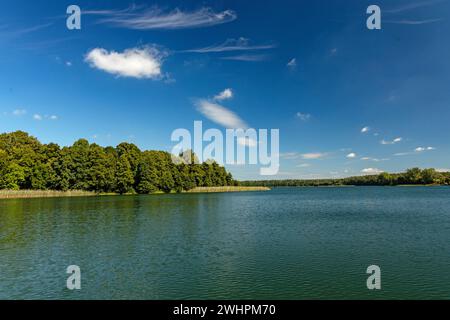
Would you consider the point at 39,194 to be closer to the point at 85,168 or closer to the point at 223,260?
the point at 85,168

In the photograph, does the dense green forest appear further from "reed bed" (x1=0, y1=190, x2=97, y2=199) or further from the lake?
the lake

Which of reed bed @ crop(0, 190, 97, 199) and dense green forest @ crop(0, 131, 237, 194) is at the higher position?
dense green forest @ crop(0, 131, 237, 194)

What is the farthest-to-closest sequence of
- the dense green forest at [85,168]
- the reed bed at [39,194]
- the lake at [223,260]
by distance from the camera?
the dense green forest at [85,168], the reed bed at [39,194], the lake at [223,260]

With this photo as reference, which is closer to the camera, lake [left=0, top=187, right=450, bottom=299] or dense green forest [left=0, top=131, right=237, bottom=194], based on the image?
lake [left=0, top=187, right=450, bottom=299]

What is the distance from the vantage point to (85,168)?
92562 millimetres

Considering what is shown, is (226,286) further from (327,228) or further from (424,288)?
(327,228)

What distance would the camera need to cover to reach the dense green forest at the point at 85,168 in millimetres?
86688

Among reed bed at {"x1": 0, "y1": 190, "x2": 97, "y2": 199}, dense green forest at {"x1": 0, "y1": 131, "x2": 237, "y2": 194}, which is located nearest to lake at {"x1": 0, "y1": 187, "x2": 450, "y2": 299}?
reed bed at {"x1": 0, "y1": 190, "x2": 97, "y2": 199}

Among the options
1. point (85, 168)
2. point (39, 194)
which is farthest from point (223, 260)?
point (85, 168)

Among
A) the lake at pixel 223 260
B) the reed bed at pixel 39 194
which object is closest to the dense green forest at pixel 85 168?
the reed bed at pixel 39 194

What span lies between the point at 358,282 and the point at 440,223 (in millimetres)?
25426

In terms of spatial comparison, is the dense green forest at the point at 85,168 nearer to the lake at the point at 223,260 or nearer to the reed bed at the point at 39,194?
the reed bed at the point at 39,194

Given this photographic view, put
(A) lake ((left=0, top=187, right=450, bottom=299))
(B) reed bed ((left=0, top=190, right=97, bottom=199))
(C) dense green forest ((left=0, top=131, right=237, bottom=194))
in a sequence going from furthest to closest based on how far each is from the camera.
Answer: (C) dense green forest ((left=0, top=131, right=237, bottom=194)), (B) reed bed ((left=0, top=190, right=97, bottom=199)), (A) lake ((left=0, top=187, right=450, bottom=299))

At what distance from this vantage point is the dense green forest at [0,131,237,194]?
3413 inches
